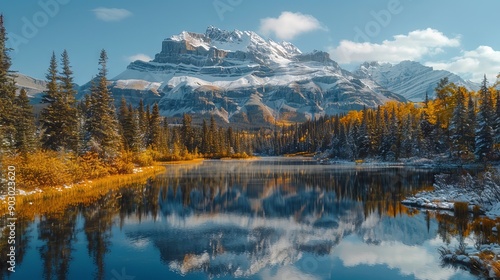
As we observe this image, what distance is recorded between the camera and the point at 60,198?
35.8 meters

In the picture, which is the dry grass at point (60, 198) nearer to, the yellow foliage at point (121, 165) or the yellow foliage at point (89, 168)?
the yellow foliage at point (89, 168)

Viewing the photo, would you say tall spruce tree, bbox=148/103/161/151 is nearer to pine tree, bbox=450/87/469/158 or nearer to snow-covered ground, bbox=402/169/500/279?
pine tree, bbox=450/87/469/158

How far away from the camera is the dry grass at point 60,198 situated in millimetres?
29005

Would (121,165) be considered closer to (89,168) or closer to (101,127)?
(101,127)

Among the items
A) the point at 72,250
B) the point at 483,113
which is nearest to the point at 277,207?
the point at 72,250

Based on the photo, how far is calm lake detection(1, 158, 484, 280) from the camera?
679 inches

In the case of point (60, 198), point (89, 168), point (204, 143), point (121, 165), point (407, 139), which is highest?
point (407, 139)

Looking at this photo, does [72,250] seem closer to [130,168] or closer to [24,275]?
[24,275]

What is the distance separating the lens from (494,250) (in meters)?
17.3

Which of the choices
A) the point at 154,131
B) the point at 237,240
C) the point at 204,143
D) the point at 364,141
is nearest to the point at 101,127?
the point at 237,240

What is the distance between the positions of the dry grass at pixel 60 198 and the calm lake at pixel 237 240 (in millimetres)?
2040

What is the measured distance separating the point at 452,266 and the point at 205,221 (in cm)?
1632

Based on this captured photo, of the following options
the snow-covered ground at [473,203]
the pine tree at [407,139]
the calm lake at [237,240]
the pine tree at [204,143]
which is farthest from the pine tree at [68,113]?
the pine tree at [204,143]

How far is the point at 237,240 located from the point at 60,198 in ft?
72.0
